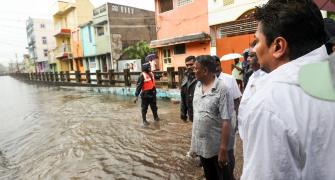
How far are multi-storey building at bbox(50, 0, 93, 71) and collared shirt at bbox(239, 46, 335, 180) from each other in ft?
105

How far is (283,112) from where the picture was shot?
858mm

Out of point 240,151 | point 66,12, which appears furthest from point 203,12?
point 66,12

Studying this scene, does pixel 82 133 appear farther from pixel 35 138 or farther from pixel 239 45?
pixel 239 45

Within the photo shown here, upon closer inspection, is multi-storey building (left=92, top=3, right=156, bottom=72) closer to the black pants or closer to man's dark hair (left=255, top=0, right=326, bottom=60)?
the black pants

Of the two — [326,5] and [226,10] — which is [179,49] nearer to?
[226,10]

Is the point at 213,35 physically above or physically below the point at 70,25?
below

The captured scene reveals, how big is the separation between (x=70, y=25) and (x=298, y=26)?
121 feet

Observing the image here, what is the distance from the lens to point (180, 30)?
16.3 m

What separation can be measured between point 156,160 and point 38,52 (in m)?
60.8

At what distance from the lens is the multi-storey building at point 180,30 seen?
14.5 m

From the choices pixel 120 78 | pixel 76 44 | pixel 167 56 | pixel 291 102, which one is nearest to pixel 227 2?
pixel 167 56

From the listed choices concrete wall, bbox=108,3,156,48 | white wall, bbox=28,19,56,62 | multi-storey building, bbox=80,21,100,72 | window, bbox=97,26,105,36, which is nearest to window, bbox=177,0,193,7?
concrete wall, bbox=108,3,156,48

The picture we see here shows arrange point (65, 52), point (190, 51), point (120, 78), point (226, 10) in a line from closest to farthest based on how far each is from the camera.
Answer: point (226, 10)
point (190, 51)
point (120, 78)
point (65, 52)

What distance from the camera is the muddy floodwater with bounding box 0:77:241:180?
16.2 ft
